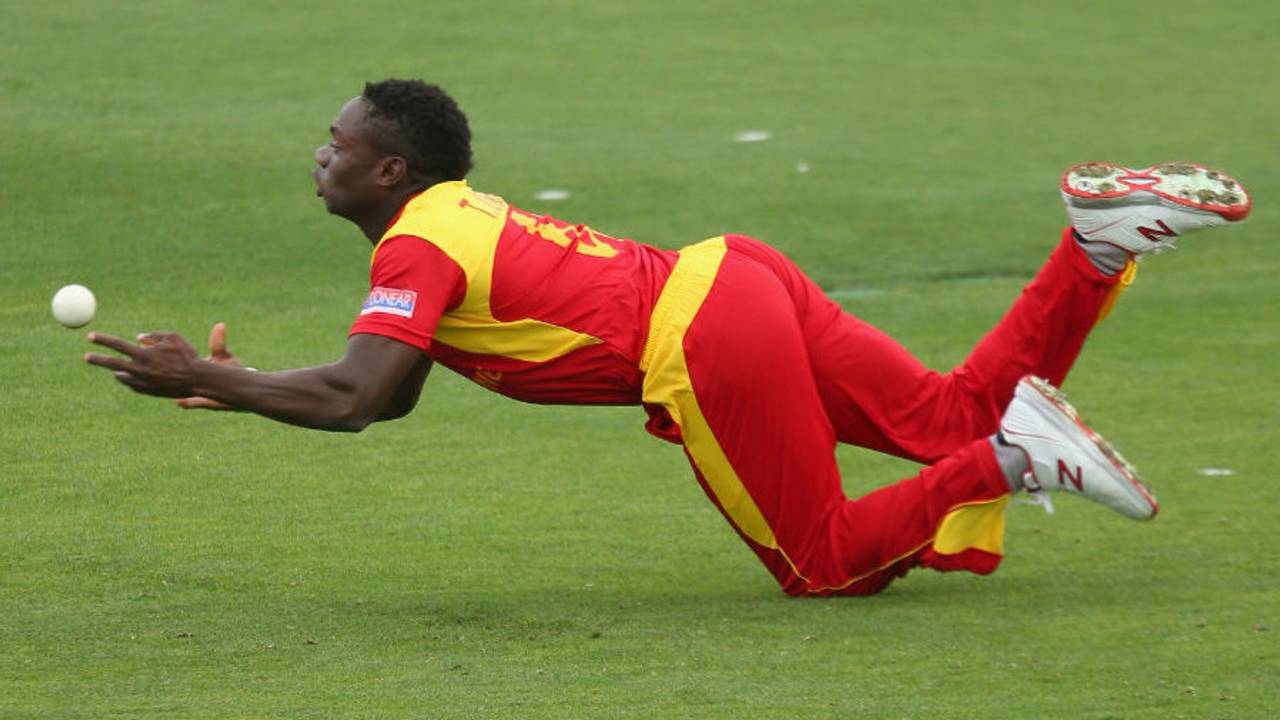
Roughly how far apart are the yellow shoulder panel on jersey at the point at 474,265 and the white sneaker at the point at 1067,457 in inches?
45.8

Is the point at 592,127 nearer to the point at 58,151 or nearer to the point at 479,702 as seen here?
the point at 58,151

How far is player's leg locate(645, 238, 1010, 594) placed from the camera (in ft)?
17.9

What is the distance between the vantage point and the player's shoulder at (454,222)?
207 inches

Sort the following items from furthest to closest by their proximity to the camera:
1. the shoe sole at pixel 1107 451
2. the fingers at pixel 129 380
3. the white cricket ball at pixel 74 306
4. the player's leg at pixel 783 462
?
the white cricket ball at pixel 74 306 < the player's leg at pixel 783 462 < the shoe sole at pixel 1107 451 < the fingers at pixel 129 380

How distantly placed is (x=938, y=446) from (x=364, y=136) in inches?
73.8

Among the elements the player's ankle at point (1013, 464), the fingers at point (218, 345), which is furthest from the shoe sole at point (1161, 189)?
the fingers at point (218, 345)

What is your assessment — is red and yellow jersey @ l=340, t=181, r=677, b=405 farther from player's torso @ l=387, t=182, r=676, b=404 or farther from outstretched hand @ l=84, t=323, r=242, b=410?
outstretched hand @ l=84, t=323, r=242, b=410

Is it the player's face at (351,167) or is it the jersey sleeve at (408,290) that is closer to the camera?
the jersey sleeve at (408,290)

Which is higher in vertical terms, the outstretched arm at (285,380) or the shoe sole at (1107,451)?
the outstretched arm at (285,380)

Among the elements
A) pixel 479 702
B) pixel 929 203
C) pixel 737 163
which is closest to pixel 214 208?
pixel 737 163

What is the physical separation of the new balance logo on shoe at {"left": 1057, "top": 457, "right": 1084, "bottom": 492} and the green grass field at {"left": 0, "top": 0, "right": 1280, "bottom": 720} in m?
0.40

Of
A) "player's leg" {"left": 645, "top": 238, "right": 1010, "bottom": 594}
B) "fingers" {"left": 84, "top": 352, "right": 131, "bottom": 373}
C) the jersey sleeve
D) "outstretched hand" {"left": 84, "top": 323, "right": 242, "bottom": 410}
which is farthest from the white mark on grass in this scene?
"fingers" {"left": 84, "top": 352, "right": 131, "bottom": 373}

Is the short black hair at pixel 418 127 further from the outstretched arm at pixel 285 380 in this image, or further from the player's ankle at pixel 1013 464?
the player's ankle at pixel 1013 464

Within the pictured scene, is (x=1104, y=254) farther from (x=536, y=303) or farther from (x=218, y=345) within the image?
(x=218, y=345)
